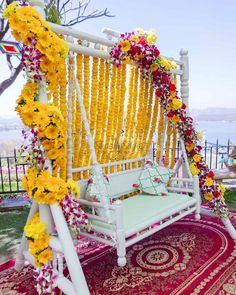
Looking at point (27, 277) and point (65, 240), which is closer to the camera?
point (65, 240)

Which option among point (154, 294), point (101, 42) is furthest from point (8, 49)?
point (154, 294)

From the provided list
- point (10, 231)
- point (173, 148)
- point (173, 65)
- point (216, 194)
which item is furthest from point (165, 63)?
point (10, 231)

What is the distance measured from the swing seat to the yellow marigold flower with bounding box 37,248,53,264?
0.45 meters

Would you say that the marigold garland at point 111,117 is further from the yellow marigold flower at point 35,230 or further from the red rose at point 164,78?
the yellow marigold flower at point 35,230

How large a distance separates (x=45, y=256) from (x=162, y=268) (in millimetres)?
1177

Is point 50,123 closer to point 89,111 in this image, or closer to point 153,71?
point 89,111

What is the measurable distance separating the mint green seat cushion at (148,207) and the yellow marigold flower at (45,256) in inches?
19.9

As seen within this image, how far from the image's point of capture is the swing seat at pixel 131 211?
7.82ft

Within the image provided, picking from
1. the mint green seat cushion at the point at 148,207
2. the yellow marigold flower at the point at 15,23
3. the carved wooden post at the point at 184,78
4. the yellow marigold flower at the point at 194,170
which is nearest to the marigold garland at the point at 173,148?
the carved wooden post at the point at 184,78

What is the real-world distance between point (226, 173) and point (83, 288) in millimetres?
3904

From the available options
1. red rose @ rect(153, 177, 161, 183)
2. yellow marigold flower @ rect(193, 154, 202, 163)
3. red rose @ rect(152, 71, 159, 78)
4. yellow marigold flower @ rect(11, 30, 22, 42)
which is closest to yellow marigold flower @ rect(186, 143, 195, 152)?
yellow marigold flower @ rect(193, 154, 202, 163)

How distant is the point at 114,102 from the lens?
10.7ft

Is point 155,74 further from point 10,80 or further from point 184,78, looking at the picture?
point 10,80

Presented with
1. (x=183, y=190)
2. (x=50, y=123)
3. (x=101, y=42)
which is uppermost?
(x=101, y=42)
